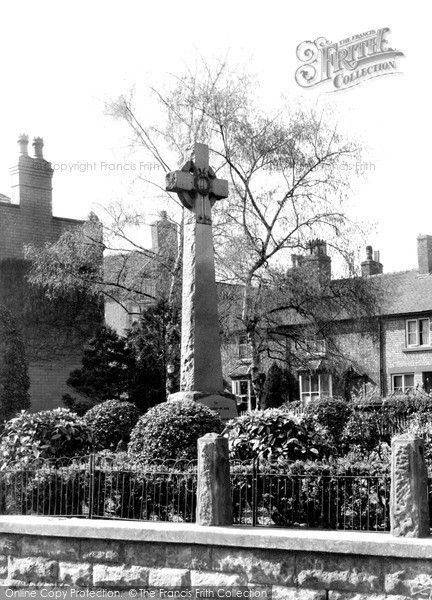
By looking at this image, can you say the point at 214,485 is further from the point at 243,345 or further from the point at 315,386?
the point at 315,386

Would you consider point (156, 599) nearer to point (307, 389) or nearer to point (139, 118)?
point (139, 118)

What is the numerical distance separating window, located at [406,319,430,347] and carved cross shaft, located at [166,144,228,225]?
81.4 feet

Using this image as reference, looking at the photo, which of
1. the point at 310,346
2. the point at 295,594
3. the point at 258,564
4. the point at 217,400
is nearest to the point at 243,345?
the point at 310,346

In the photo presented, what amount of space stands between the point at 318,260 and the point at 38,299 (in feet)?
29.1

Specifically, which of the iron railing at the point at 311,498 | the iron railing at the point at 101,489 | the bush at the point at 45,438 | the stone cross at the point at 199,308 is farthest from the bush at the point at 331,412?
the iron railing at the point at 311,498

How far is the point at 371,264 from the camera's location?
1726 inches

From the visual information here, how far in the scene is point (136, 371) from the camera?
88.4 feet

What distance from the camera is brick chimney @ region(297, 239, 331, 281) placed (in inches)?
1026

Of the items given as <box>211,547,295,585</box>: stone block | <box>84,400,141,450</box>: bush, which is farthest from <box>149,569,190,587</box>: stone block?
<box>84,400,141,450</box>: bush

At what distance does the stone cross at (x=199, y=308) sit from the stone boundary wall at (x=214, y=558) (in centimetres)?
494

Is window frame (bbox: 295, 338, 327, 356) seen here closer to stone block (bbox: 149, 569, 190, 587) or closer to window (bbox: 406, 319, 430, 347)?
window (bbox: 406, 319, 430, 347)

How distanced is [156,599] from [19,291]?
67.9ft

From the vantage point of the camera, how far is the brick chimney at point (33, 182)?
2970cm

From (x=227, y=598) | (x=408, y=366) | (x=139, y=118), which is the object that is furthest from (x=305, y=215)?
(x=227, y=598)
